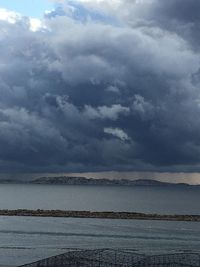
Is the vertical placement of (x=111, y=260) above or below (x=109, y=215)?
below

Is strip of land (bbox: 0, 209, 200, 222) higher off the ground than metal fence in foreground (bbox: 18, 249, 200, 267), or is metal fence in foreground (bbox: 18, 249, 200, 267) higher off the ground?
strip of land (bbox: 0, 209, 200, 222)

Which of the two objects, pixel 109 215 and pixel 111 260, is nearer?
pixel 111 260

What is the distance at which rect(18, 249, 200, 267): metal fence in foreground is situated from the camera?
5494cm

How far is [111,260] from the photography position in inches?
2506

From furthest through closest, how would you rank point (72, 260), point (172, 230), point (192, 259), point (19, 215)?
point (19, 215) < point (172, 230) < point (192, 259) < point (72, 260)

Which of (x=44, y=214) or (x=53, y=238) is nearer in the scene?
(x=53, y=238)

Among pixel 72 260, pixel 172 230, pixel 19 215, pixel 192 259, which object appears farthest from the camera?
pixel 19 215

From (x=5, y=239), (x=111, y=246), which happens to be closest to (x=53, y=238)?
(x=5, y=239)

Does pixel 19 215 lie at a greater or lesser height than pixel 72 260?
greater

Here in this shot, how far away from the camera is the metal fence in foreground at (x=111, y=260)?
54.9 meters

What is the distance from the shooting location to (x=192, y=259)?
6456 centimetres

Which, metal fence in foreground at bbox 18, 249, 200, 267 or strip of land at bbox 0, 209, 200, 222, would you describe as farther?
strip of land at bbox 0, 209, 200, 222

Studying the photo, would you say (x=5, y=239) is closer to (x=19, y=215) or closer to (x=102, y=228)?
(x=102, y=228)

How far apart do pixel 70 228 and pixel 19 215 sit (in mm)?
41478
